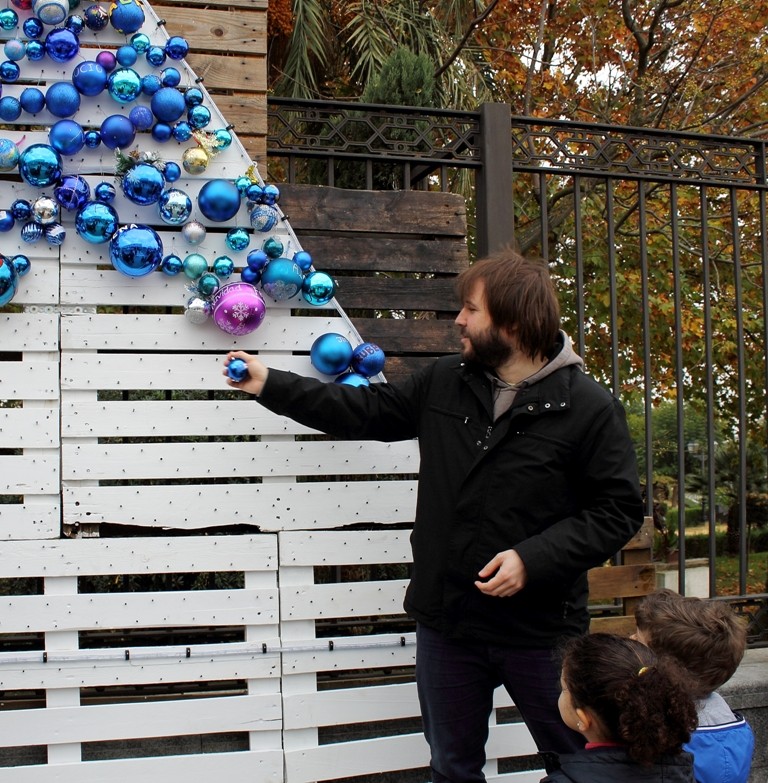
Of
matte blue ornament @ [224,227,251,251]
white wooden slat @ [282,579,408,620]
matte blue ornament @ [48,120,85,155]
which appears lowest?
white wooden slat @ [282,579,408,620]

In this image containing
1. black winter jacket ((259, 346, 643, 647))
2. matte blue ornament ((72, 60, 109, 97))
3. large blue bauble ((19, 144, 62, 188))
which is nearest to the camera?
black winter jacket ((259, 346, 643, 647))

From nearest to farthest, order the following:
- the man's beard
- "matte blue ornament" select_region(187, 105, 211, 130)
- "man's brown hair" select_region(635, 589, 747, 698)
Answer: "man's brown hair" select_region(635, 589, 747, 698), the man's beard, "matte blue ornament" select_region(187, 105, 211, 130)

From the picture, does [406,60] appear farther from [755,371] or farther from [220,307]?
[755,371]

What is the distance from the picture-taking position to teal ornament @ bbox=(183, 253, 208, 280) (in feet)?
10.3

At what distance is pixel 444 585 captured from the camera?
2.57 m

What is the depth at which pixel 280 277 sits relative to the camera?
10.5 feet

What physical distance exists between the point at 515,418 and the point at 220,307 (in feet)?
3.90

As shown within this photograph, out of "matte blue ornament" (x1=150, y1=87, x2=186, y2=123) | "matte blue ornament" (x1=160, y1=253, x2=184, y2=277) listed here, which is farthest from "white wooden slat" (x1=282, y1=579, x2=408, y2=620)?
"matte blue ornament" (x1=150, y1=87, x2=186, y2=123)

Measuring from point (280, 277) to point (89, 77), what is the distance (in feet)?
3.12

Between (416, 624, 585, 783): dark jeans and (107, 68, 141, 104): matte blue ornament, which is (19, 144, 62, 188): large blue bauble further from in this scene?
(416, 624, 585, 783): dark jeans

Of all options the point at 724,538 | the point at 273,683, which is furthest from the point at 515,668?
the point at 724,538

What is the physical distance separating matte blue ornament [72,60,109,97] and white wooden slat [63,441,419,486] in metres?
1.25

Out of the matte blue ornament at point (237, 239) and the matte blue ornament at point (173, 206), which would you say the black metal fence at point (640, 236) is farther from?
the matte blue ornament at point (173, 206)

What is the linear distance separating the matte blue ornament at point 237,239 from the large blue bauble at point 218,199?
0.20 feet
